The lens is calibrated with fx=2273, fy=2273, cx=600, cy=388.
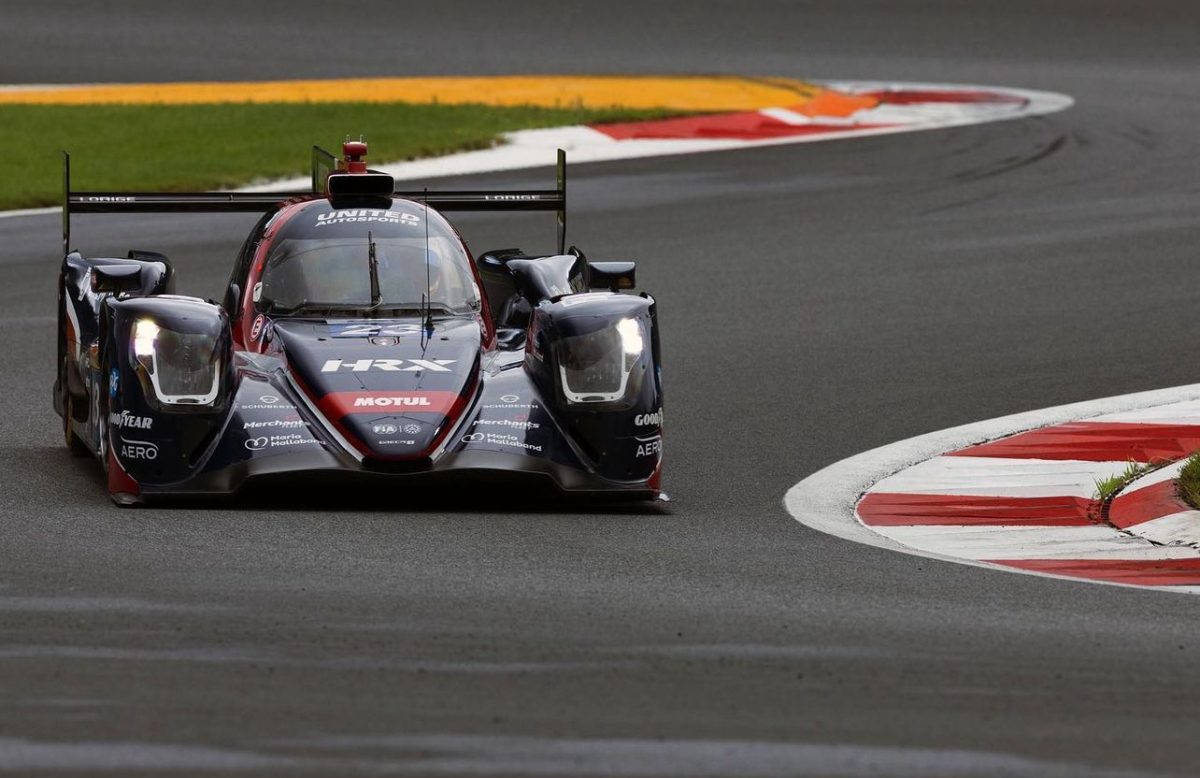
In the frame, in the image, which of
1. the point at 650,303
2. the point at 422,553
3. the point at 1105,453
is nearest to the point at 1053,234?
the point at 1105,453

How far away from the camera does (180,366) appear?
8906 millimetres

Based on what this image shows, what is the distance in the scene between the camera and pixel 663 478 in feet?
33.2

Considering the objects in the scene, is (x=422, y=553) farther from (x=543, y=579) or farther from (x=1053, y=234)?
(x=1053, y=234)

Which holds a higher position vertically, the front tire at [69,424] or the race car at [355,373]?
the race car at [355,373]

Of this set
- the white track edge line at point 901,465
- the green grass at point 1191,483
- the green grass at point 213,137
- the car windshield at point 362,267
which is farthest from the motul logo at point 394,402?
the green grass at point 213,137

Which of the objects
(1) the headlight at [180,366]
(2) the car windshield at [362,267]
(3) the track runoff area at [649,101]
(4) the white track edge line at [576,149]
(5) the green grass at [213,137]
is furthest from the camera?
(3) the track runoff area at [649,101]

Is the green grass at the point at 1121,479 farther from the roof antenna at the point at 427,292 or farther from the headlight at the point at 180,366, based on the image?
the headlight at the point at 180,366

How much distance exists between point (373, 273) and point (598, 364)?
136 centimetres

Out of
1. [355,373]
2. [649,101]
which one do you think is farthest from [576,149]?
[355,373]

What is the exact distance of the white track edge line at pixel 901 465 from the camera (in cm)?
874

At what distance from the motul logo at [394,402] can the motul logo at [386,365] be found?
0.69 ft

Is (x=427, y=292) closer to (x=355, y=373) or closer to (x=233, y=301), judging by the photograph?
(x=233, y=301)

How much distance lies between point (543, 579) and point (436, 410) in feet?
5.77

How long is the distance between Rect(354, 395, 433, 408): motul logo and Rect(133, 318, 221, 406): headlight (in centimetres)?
57
